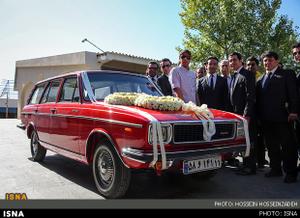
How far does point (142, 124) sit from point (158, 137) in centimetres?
23

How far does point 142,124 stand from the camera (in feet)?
10.9

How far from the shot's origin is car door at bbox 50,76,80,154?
14.9 ft

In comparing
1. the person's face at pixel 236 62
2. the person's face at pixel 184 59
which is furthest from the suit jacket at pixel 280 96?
the person's face at pixel 184 59

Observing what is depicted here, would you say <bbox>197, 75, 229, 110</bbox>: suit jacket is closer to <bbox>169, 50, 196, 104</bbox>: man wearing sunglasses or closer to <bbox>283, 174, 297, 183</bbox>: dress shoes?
<bbox>169, 50, 196, 104</bbox>: man wearing sunglasses

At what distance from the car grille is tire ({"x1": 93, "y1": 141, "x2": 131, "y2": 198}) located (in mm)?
770

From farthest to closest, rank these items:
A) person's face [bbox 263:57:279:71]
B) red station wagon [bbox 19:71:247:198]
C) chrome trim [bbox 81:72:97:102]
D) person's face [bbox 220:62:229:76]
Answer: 1. person's face [bbox 220:62:229:76]
2. person's face [bbox 263:57:279:71]
3. chrome trim [bbox 81:72:97:102]
4. red station wagon [bbox 19:71:247:198]

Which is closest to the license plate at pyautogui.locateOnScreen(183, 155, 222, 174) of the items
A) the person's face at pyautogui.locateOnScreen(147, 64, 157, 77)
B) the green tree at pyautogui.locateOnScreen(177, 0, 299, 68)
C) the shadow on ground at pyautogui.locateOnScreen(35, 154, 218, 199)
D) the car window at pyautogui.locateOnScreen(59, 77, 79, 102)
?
the shadow on ground at pyautogui.locateOnScreen(35, 154, 218, 199)

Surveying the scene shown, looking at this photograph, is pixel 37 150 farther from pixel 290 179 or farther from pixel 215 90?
pixel 290 179

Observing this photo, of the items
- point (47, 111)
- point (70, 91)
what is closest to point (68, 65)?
point (47, 111)

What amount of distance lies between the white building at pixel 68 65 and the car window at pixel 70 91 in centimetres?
1073

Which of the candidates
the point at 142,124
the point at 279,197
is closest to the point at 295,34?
the point at 279,197

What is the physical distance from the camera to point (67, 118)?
473cm

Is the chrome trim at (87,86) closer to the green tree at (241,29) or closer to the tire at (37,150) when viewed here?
the tire at (37,150)

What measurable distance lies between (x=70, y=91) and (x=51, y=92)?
3.11 feet
